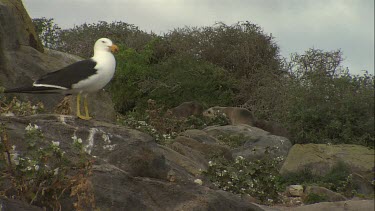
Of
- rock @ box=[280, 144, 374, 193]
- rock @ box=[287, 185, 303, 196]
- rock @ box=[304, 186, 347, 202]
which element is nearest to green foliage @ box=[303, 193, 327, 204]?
rock @ box=[304, 186, 347, 202]

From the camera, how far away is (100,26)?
46.6 m

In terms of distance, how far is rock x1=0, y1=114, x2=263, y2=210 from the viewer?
22.5ft

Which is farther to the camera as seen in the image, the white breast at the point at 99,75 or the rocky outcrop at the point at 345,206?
the rocky outcrop at the point at 345,206

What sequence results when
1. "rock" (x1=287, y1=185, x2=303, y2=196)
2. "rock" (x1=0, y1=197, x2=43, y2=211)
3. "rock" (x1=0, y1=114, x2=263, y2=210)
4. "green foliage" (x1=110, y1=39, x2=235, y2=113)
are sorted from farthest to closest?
"green foliage" (x1=110, y1=39, x2=235, y2=113)
"rock" (x1=287, y1=185, x2=303, y2=196)
"rock" (x1=0, y1=114, x2=263, y2=210)
"rock" (x1=0, y1=197, x2=43, y2=211)

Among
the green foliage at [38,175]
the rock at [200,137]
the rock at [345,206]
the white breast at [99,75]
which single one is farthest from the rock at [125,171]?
the rock at [200,137]

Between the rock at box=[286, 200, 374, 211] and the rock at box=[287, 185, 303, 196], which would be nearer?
the rock at box=[286, 200, 374, 211]

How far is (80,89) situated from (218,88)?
23921 mm

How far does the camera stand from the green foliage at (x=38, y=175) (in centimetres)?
631

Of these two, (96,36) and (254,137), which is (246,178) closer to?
(254,137)

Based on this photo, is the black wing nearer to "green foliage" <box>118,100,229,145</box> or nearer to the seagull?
the seagull

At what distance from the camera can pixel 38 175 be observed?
6.38 metres

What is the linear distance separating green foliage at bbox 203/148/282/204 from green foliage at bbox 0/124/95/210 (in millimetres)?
5710

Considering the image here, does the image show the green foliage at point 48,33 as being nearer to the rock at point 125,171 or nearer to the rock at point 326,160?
the rock at point 326,160

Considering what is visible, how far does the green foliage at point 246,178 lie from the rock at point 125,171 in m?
4.27
